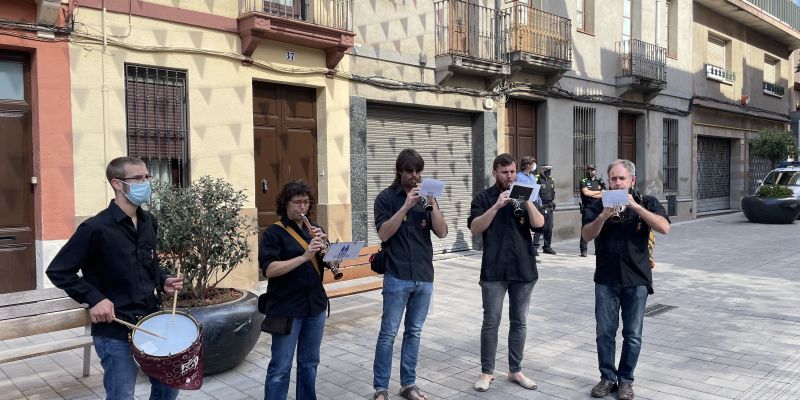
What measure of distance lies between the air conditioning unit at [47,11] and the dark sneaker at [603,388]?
22.7ft

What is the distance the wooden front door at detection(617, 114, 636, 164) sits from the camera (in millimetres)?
16906

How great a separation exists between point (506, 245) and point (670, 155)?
52.8 ft

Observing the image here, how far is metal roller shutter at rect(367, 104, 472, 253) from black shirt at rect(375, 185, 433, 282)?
632cm

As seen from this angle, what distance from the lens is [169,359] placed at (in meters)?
3.14

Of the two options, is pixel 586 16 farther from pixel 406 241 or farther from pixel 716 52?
pixel 406 241

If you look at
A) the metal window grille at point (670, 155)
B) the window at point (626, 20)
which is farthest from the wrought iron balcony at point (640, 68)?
the metal window grille at point (670, 155)

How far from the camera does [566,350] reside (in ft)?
19.1

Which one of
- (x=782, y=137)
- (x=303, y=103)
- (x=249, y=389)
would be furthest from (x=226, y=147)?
(x=782, y=137)

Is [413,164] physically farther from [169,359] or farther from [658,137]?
[658,137]

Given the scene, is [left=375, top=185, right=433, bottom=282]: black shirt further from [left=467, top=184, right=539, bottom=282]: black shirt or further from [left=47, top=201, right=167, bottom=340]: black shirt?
[left=47, top=201, right=167, bottom=340]: black shirt

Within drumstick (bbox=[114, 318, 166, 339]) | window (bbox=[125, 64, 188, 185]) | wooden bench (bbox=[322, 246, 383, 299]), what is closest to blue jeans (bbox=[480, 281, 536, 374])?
wooden bench (bbox=[322, 246, 383, 299])

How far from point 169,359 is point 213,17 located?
6.41m

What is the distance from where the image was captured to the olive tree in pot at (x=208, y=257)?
4.89m

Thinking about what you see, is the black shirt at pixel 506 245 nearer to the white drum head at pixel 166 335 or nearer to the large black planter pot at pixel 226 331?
the large black planter pot at pixel 226 331
